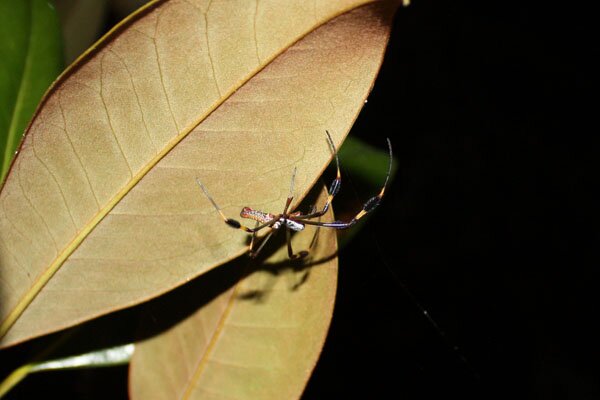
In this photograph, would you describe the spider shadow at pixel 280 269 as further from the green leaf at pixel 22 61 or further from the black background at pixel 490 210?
the black background at pixel 490 210

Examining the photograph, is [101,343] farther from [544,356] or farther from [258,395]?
[544,356]

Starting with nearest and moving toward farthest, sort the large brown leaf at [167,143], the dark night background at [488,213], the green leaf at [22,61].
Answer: the large brown leaf at [167,143], the green leaf at [22,61], the dark night background at [488,213]

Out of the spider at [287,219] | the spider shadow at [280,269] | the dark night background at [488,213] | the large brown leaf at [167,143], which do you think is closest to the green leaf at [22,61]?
the large brown leaf at [167,143]

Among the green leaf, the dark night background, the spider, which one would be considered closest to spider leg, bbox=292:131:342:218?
the spider

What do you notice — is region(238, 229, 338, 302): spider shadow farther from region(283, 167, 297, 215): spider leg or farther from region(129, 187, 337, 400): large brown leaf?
region(283, 167, 297, 215): spider leg

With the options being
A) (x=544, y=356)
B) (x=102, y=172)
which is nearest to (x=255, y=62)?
(x=102, y=172)
